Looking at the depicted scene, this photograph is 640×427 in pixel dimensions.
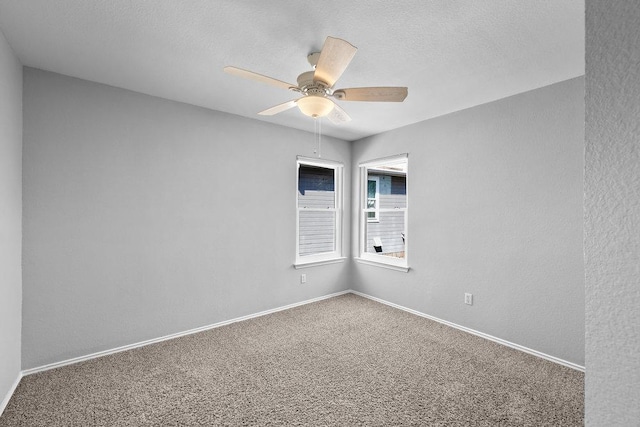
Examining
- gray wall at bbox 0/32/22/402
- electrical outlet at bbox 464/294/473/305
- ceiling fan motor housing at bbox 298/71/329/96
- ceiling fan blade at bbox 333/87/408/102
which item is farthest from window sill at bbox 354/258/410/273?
gray wall at bbox 0/32/22/402

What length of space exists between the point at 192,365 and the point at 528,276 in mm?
3124

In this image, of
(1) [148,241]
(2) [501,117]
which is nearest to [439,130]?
(2) [501,117]

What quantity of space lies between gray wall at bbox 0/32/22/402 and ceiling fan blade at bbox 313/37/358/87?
203 cm

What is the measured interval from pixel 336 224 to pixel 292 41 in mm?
3012

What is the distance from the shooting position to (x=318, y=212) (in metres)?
4.57

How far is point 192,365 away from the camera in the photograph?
2592 millimetres

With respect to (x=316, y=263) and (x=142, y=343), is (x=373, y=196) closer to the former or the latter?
(x=316, y=263)

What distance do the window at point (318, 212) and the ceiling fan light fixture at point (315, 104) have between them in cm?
214

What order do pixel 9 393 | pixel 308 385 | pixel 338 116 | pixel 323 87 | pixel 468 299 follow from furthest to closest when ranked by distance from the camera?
pixel 468 299 < pixel 338 116 < pixel 308 385 < pixel 9 393 < pixel 323 87

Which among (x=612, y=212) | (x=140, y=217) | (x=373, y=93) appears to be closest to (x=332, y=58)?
(x=373, y=93)

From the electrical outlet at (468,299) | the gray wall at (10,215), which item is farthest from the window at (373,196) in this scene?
the gray wall at (10,215)

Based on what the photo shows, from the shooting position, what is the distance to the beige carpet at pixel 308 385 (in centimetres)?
195

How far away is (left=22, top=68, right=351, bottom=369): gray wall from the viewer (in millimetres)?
2492

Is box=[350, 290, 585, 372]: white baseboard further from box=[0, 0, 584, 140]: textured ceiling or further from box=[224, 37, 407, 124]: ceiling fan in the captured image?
box=[224, 37, 407, 124]: ceiling fan
